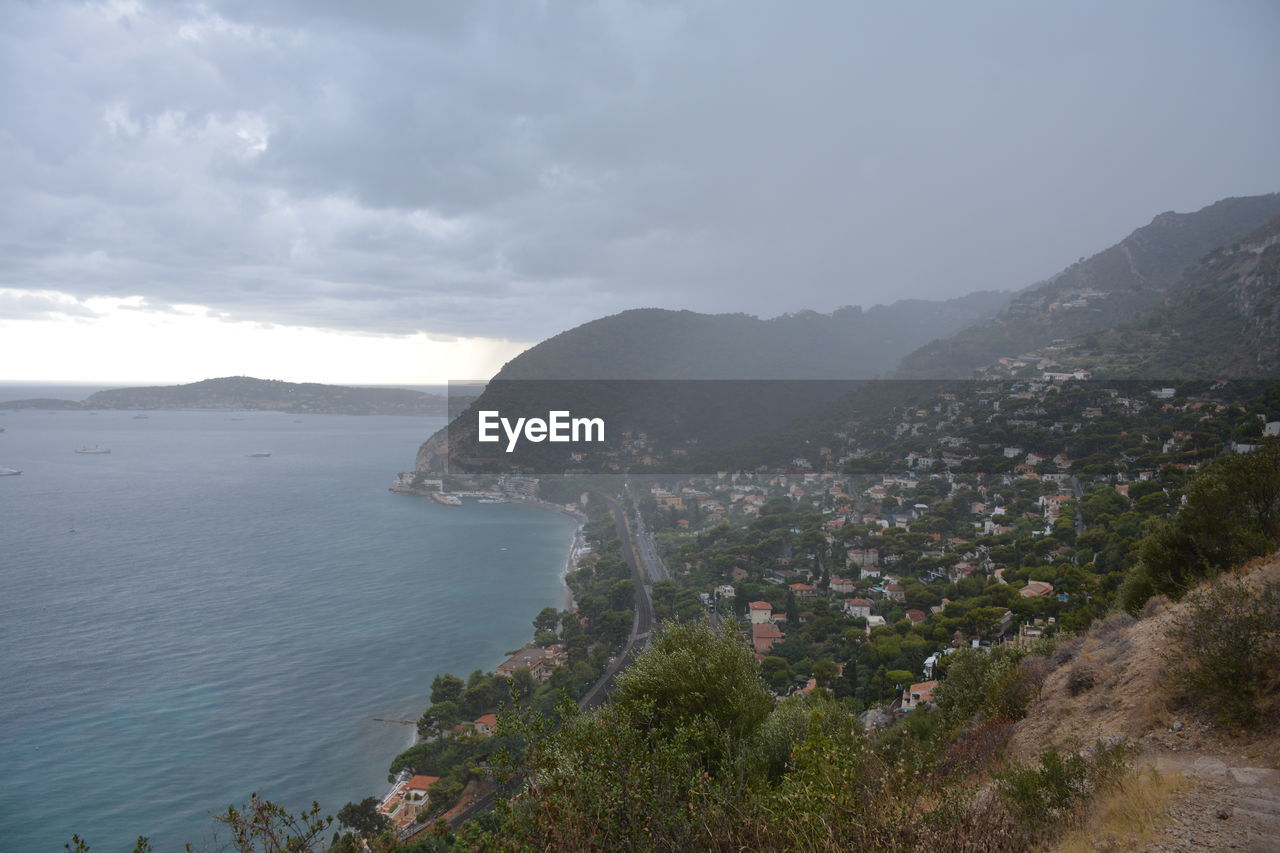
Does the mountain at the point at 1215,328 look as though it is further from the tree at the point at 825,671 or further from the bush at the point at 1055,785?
the bush at the point at 1055,785

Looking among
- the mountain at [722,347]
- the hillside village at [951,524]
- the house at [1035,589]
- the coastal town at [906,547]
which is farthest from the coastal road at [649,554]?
the mountain at [722,347]

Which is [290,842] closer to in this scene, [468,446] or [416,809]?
[416,809]

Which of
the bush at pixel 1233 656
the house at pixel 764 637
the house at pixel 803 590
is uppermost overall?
the bush at pixel 1233 656

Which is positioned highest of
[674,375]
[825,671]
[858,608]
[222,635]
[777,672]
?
[674,375]

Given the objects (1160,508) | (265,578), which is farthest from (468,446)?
(1160,508)

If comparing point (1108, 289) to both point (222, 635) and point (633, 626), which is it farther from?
point (222, 635)

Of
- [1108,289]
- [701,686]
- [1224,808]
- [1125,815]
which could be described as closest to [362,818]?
[701,686]

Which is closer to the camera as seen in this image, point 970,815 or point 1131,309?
point 970,815
